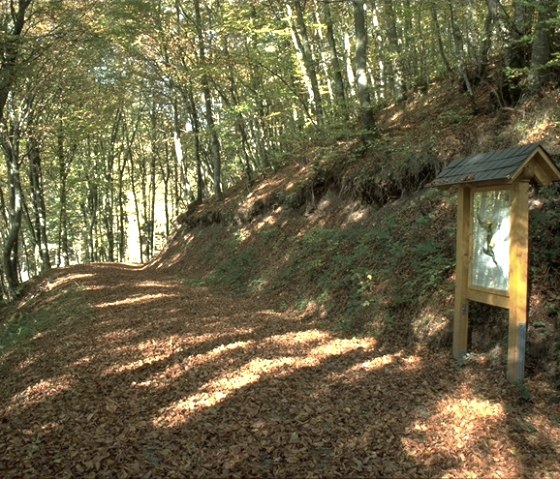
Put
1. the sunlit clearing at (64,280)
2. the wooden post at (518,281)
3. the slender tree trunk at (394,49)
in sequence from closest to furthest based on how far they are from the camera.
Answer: the wooden post at (518,281), the slender tree trunk at (394,49), the sunlit clearing at (64,280)

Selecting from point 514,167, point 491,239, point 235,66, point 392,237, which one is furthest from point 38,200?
point 514,167

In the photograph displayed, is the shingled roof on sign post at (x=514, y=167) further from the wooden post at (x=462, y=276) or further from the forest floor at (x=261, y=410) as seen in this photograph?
the forest floor at (x=261, y=410)

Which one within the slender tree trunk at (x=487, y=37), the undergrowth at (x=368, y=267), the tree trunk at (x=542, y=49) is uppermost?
the slender tree trunk at (x=487, y=37)

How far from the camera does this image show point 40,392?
5.83 m

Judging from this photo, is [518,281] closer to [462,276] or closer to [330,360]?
[462,276]

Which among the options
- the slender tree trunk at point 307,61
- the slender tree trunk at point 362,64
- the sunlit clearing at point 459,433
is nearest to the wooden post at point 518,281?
the sunlit clearing at point 459,433

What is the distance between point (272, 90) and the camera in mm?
18594

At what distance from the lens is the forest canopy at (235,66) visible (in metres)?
11.7

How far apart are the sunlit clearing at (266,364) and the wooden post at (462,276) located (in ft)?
4.78

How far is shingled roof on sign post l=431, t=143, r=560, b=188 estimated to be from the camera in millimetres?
5242

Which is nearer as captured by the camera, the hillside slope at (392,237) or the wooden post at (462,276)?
the wooden post at (462,276)

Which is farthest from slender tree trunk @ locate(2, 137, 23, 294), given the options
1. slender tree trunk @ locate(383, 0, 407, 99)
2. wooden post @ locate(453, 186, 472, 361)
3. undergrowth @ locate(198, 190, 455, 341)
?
wooden post @ locate(453, 186, 472, 361)

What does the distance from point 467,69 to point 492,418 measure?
10390 mm

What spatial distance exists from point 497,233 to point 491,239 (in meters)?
0.13
